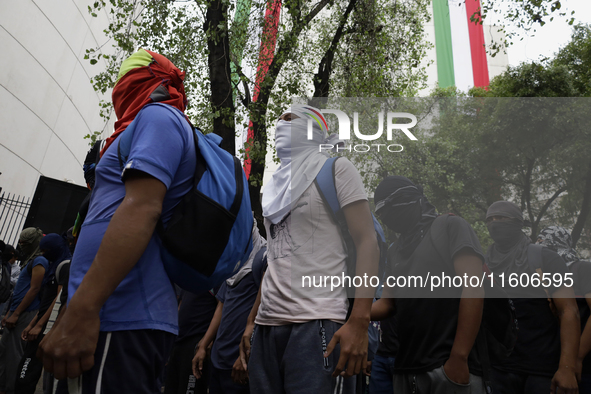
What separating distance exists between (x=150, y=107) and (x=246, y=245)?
63 centimetres

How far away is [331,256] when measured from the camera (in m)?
2.10

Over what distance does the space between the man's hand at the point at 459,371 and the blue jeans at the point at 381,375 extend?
1.24 metres

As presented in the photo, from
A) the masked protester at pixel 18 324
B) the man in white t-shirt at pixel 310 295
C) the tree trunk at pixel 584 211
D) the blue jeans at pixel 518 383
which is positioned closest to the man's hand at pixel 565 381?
the blue jeans at pixel 518 383

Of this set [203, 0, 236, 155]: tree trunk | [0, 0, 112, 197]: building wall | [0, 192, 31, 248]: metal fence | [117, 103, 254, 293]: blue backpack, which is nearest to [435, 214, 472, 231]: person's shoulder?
[117, 103, 254, 293]: blue backpack

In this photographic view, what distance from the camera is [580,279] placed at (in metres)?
3.15

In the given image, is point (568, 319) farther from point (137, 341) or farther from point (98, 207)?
point (98, 207)

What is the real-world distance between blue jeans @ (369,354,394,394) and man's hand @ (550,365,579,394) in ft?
3.44

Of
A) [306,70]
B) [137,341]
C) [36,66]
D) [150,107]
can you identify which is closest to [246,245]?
[137,341]

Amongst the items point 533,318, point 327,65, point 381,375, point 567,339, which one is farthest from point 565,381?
point 327,65

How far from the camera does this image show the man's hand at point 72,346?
1290 mm

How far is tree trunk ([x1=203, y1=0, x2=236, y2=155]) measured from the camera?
718cm

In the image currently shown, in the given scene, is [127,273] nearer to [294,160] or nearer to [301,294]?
[301,294]

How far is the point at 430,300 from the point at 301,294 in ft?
2.44

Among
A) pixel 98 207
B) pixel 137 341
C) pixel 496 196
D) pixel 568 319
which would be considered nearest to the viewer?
pixel 137 341
